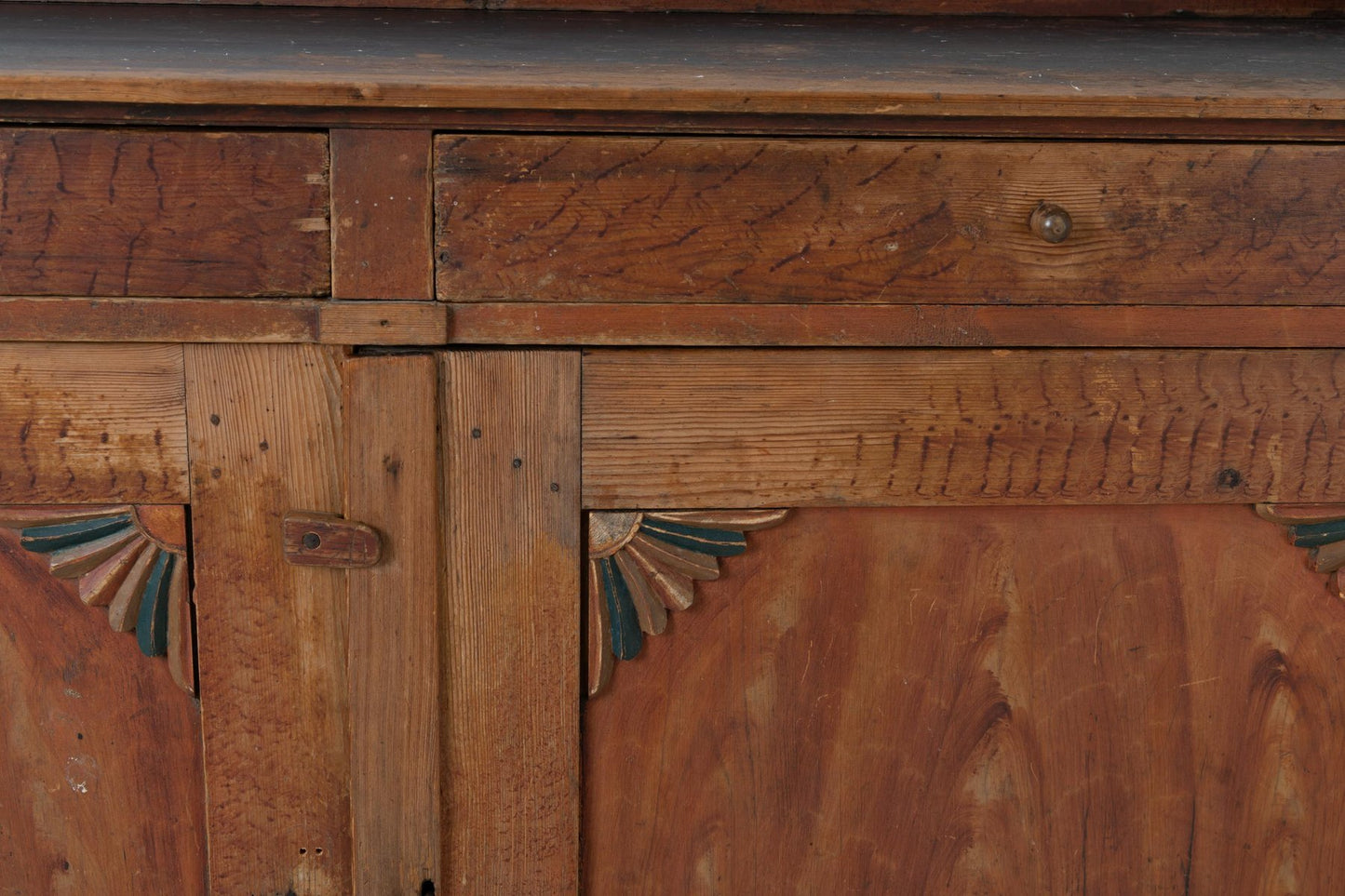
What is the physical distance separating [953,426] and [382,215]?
45 cm

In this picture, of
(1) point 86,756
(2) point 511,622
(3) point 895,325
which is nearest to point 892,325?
(3) point 895,325

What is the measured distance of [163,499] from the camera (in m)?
0.75

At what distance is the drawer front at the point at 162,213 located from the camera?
0.69 metres

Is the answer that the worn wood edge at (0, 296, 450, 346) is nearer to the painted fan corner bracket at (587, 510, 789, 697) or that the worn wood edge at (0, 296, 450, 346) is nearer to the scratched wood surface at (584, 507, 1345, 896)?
the painted fan corner bracket at (587, 510, 789, 697)

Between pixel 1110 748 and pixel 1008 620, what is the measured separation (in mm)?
142

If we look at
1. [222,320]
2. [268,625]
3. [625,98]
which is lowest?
[268,625]

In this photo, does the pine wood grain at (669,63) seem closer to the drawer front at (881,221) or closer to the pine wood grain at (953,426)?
the drawer front at (881,221)

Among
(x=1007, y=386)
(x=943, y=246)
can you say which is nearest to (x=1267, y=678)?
(x=1007, y=386)

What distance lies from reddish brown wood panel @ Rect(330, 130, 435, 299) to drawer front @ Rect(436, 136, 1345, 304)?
2 cm

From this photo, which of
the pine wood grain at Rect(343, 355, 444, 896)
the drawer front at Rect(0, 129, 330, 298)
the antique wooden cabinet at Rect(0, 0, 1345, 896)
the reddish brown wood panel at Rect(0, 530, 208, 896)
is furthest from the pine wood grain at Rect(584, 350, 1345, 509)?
the reddish brown wood panel at Rect(0, 530, 208, 896)

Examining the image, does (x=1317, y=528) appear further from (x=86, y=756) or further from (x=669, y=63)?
(x=86, y=756)

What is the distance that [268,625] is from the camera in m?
0.77

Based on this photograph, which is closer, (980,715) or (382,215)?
(382,215)

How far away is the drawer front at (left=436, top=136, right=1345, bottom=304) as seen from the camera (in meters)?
0.71
